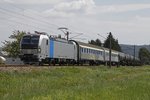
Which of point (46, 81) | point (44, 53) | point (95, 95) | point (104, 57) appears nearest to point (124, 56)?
point (104, 57)

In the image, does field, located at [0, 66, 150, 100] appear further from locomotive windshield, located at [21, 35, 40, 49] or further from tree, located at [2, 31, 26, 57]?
tree, located at [2, 31, 26, 57]

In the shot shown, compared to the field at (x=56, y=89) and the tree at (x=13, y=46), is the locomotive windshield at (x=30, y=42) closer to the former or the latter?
the field at (x=56, y=89)

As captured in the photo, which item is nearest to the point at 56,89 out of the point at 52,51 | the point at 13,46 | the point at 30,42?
the point at 30,42

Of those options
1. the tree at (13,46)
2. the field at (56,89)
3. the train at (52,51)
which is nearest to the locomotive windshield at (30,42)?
the train at (52,51)

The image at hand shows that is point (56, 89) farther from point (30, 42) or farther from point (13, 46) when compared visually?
point (13, 46)

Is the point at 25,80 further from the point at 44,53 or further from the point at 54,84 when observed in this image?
the point at 44,53

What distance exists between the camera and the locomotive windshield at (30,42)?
141 ft

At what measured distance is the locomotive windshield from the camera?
4291cm

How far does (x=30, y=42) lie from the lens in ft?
142

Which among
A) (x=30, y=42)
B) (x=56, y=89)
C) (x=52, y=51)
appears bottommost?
(x=56, y=89)

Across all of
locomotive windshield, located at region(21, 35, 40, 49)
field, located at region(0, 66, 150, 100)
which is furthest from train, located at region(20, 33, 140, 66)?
field, located at region(0, 66, 150, 100)

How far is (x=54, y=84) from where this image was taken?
2586 cm

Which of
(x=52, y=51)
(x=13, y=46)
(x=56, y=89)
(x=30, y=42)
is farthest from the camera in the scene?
(x=13, y=46)

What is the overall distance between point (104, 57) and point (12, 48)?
3338 cm
